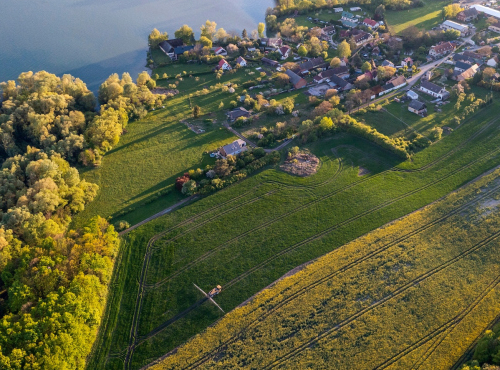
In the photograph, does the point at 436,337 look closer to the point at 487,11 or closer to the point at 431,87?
the point at 431,87

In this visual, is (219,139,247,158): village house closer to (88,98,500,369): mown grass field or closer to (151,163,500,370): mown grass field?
(88,98,500,369): mown grass field

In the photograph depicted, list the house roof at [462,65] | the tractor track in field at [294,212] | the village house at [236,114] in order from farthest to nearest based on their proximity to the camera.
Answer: the house roof at [462,65] → the village house at [236,114] → the tractor track in field at [294,212]

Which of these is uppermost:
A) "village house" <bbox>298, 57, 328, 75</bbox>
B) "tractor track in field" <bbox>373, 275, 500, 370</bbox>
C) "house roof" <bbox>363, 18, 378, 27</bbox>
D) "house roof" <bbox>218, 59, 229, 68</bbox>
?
"house roof" <bbox>363, 18, 378, 27</bbox>

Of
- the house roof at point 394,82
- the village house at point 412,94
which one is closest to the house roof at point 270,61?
the house roof at point 394,82

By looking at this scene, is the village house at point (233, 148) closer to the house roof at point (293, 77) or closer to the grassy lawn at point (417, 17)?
the house roof at point (293, 77)

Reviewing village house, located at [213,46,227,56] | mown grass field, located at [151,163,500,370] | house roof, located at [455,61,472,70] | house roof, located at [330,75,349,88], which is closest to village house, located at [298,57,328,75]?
house roof, located at [330,75,349,88]
